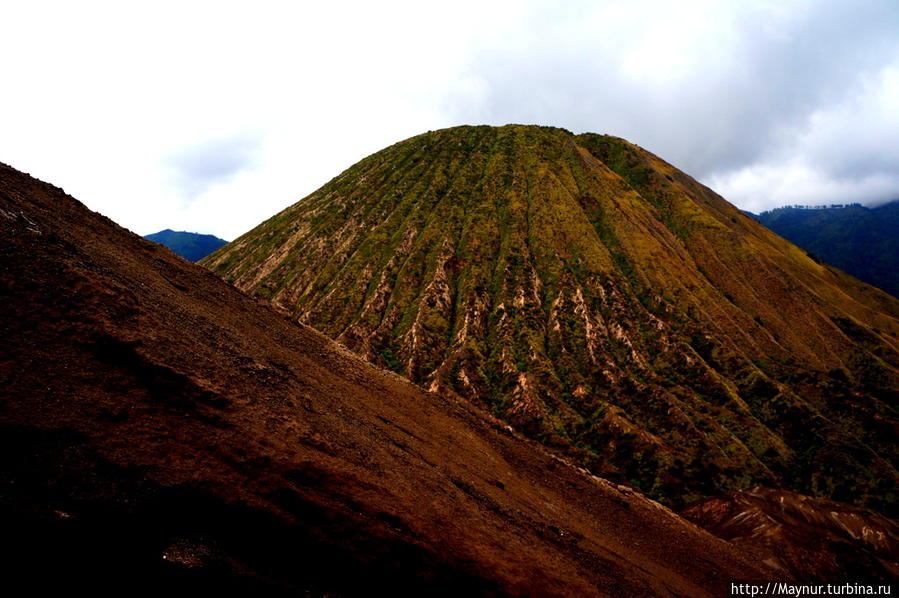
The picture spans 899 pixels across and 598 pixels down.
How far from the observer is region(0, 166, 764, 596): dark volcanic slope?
6805 mm

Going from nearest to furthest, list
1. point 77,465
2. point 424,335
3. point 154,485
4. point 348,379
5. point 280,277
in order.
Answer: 1. point 77,465
2. point 154,485
3. point 348,379
4. point 424,335
5. point 280,277

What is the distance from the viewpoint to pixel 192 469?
8.30 meters

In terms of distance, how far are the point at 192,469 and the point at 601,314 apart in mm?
62543

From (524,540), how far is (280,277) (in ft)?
253

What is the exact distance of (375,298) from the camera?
65.6m

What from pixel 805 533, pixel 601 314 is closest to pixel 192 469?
pixel 805 533

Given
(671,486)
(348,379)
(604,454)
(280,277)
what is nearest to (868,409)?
(671,486)

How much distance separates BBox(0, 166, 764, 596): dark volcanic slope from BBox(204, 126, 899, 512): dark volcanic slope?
3312 centimetres

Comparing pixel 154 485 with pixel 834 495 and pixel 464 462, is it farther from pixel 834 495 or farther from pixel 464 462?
pixel 834 495

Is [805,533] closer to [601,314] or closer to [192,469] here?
[601,314]

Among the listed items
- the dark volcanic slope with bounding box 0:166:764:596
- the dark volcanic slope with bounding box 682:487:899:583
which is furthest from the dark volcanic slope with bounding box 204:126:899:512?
the dark volcanic slope with bounding box 0:166:764:596

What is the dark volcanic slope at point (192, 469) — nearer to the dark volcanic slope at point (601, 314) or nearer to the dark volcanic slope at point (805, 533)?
the dark volcanic slope at point (805, 533)

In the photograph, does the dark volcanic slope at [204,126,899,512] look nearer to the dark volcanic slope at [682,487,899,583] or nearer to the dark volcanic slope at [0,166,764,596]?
the dark volcanic slope at [682,487,899,583]

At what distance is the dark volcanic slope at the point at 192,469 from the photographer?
6805 mm
